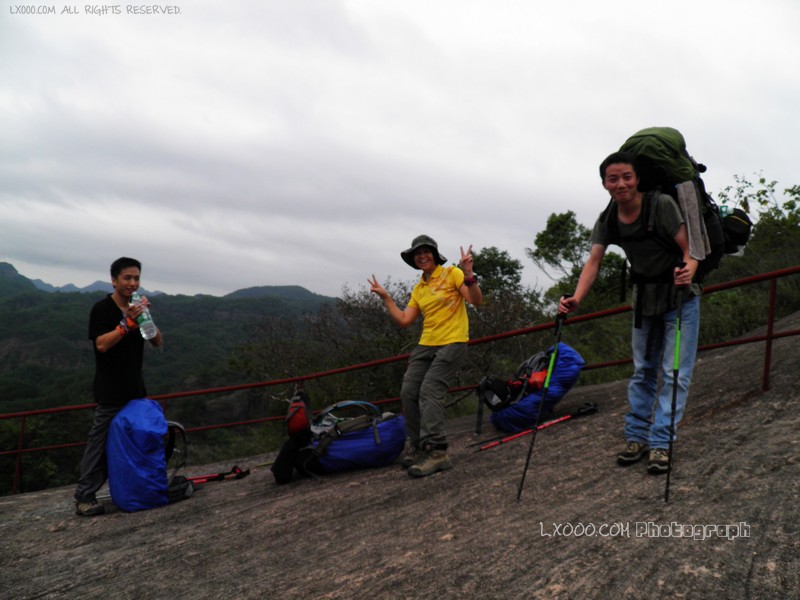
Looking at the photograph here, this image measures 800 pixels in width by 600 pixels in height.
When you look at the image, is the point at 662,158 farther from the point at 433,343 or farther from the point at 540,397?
the point at 540,397

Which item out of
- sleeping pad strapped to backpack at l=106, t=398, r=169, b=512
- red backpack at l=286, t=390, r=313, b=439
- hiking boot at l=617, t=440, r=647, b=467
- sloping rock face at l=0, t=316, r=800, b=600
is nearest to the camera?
sloping rock face at l=0, t=316, r=800, b=600

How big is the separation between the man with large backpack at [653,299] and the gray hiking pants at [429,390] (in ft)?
3.99

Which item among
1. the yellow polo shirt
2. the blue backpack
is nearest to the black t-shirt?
the blue backpack

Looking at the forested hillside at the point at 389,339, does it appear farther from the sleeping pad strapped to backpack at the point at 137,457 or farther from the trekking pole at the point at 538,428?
the sleeping pad strapped to backpack at the point at 137,457

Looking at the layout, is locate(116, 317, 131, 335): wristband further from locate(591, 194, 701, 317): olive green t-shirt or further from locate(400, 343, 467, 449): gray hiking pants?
locate(591, 194, 701, 317): olive green t-shirt

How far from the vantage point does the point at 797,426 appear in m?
3.27

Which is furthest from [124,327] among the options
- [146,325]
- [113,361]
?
[113,361]

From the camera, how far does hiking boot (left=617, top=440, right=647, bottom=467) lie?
3.44 m

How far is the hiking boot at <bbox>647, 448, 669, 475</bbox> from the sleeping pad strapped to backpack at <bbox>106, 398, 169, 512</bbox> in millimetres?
3509

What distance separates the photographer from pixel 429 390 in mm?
4344

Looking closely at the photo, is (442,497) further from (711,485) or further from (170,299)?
(170,299)

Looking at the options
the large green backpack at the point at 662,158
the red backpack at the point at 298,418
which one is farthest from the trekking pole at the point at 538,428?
the large green backpack at the point at 662,158

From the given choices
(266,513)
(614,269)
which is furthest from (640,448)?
(614,269)

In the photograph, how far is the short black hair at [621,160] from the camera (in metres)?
3.23
